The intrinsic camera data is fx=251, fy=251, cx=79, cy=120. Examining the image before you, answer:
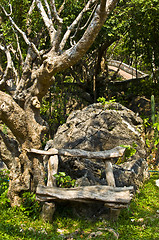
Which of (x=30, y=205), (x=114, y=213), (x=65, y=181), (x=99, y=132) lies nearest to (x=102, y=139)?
(x=99, y=132)

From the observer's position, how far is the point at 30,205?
18.9ft

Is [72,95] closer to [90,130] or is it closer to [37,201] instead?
[90,130]

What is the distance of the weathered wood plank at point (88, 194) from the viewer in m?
5.11

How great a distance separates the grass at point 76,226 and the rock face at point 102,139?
3.49ft

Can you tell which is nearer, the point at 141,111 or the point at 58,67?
the point at 58,67

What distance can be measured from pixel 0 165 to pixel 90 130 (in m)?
3.67

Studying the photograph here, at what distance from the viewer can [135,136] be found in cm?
897

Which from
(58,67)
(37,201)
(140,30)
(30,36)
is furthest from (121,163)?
(140,30)

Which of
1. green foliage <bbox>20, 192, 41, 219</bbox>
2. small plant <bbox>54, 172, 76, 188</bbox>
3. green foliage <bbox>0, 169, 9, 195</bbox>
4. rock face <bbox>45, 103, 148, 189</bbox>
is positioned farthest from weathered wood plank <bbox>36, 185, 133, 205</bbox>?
green foliage <bbox>0, 169, 9, 195</bbox>

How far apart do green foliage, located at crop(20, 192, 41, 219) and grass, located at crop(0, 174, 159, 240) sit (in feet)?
0.26

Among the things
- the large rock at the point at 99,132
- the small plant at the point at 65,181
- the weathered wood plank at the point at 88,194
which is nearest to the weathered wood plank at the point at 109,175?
the weathered wood plank at the point at 88,194

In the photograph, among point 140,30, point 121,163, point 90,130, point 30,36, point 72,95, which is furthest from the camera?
point 72,95

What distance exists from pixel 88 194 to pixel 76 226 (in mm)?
805

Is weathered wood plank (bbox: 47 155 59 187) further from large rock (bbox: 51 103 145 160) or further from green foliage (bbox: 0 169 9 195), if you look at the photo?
large rock (bbox: 51 103 145 160)
